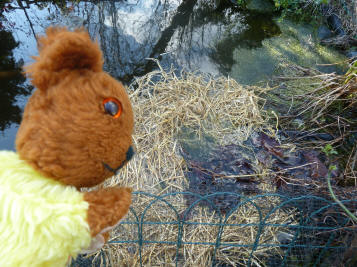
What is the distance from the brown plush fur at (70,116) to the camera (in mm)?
598

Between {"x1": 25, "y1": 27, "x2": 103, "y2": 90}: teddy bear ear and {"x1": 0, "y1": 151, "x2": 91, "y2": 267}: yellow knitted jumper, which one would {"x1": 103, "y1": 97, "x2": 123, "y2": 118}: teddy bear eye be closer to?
{"x1": 25, "y1": 27, "x2": 103, "y2": 90}: teddy bear ear

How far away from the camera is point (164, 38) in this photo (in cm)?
309

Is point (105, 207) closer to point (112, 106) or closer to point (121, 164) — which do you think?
point (121, 164)

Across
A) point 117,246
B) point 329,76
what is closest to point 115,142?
point 117,246

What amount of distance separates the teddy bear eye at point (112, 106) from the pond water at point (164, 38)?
74.0 inches

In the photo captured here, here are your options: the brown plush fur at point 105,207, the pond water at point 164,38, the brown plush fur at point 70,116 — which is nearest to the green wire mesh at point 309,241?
the brown plush fur at point 105,207

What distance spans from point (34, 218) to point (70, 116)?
0.80ft

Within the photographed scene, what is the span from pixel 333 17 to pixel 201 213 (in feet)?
11.7

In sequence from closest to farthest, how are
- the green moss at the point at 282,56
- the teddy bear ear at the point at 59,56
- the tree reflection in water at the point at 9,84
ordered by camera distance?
the teddy bear ear at the point at 59,56 < the tree reflection in water at the point at 9,84 < the green moss at the point at 282,56

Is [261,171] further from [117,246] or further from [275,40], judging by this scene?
[275,40]

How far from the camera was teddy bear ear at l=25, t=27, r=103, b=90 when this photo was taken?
22.8 inches

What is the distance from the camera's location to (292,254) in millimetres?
1600

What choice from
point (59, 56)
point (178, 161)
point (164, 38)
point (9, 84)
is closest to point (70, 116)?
point (59, 56)

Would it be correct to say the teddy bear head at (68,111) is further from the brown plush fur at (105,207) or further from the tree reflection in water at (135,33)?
the tree reflection in water at (135,33)
